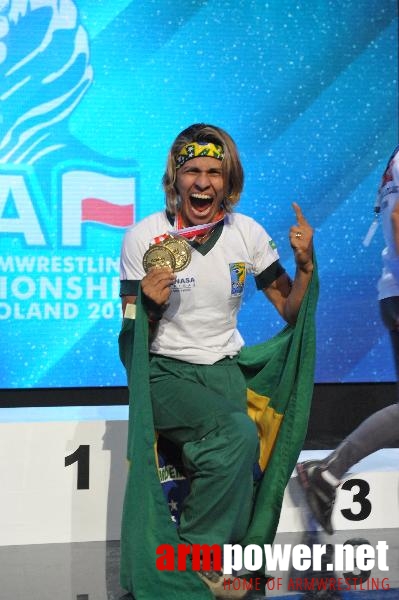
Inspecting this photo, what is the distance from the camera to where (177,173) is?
316cm

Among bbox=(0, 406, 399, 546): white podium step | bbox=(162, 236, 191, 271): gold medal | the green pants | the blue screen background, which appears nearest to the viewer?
the green pants

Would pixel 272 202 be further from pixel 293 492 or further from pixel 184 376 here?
pixel 184 376

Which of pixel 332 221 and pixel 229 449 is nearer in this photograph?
pixel 229 449

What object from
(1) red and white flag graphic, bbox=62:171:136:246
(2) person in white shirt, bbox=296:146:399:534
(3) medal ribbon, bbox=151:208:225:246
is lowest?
(2) person in white shirt, bbox=296:146:399:534

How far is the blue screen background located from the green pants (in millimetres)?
2458

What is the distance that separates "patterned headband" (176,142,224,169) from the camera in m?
3.12

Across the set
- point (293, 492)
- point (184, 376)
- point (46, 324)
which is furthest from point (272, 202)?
point (184, 376)

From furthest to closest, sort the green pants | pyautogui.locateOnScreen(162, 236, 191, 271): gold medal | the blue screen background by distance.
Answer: the blue screen background → pyautogui.locateOnScreen(162, 236, 191, 271): gold medal → the green pants

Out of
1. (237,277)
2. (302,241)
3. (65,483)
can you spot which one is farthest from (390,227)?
(65,483)

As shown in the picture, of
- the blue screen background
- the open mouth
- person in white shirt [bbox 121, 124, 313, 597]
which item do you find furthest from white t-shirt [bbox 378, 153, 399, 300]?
the blue screen background

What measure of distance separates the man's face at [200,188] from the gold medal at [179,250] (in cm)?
14

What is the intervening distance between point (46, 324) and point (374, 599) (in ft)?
9.54

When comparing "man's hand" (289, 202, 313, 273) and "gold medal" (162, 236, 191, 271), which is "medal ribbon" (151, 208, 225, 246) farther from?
"man's hand" (289, 202, 313, 273)

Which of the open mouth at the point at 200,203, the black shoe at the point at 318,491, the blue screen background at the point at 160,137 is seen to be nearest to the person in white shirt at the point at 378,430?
the black shoe at the point at 318,491
